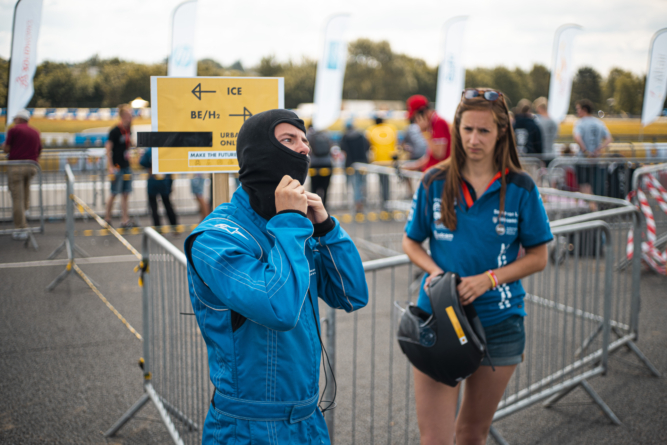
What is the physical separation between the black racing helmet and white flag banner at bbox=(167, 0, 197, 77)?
416 inches

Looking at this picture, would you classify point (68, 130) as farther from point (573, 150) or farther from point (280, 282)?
point (280, 282)

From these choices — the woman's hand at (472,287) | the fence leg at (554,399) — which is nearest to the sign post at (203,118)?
the woman's hand at (472,287)

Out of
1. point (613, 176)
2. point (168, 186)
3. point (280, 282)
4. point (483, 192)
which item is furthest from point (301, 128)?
point (613, 176)

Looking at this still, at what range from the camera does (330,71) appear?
13883 millimetres

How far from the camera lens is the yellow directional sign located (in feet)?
7.39

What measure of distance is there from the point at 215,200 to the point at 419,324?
1.06m

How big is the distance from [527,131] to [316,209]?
1037 cm

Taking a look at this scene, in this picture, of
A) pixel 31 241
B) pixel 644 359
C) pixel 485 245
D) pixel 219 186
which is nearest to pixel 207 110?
pixel 219 186

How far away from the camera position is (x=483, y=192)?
254 cm

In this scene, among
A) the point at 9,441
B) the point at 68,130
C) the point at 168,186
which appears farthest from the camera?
the point at 68,130

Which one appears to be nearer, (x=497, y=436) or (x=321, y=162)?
(x=497, y=436)

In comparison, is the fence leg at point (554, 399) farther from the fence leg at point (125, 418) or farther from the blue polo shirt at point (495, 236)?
the fence leg at point (125, 418)

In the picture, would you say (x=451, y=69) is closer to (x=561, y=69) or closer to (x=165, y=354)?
(x=561, y=69)

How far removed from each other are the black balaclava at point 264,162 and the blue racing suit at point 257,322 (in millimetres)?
52
